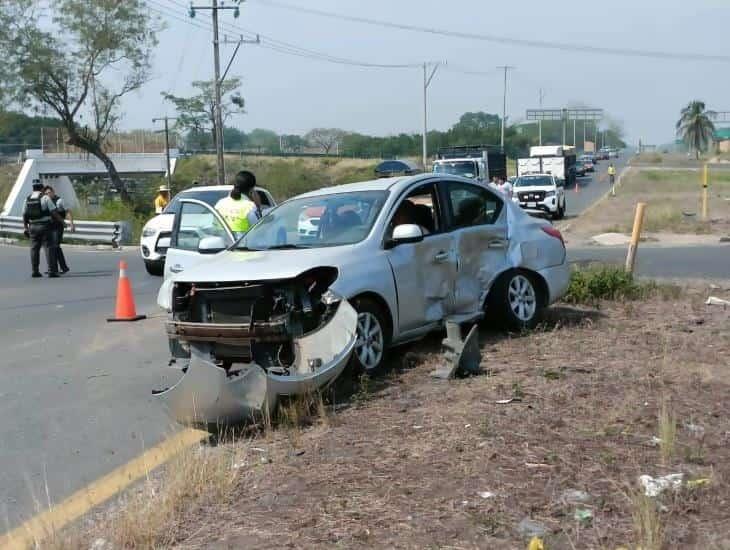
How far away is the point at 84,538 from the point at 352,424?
203 cm

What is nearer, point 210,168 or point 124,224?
point 124,224

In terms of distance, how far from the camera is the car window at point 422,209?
26.9 ft

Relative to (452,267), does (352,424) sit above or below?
below

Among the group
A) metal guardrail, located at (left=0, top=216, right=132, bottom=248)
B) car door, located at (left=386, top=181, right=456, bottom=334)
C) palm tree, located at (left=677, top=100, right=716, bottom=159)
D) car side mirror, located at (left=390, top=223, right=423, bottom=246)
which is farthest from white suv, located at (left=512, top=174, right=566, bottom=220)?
palm tree, located at (left=677, top=100, right=716, bottom=159)

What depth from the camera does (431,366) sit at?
764 cm

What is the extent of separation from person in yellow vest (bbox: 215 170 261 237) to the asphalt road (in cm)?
155

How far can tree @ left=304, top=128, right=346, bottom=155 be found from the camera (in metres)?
134

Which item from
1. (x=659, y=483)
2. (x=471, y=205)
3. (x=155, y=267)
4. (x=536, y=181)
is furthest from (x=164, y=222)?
(x=536, y=181)

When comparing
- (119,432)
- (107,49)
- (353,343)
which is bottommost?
(119,432)

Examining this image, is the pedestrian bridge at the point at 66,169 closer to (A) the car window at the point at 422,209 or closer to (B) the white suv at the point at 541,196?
(B) the white suv at the point at 541,196

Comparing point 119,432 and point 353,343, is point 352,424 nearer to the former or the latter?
point 353,343

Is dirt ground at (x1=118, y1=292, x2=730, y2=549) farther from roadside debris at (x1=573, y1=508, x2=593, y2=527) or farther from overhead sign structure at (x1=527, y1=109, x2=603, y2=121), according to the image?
overhead sign structure at (x1=527, y1=109, x2=603, y2=121)

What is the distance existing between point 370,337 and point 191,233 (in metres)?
3.51

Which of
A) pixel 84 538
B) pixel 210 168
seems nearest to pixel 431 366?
pixel 84 538
